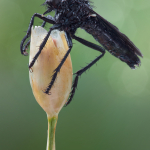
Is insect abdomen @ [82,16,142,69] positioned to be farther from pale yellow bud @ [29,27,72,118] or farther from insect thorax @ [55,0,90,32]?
pale yellow bud @ [29,27,72,118]

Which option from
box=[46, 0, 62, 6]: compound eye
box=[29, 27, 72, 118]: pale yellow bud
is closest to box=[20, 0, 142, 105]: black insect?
box=[46, 0, 62, 6]: compound eye

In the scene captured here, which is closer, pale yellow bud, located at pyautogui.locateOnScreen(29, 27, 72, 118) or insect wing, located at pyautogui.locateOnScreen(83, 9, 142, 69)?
pale yellow bud, located at pyautogui.locateOnScreen(29, 27, 72, 118)

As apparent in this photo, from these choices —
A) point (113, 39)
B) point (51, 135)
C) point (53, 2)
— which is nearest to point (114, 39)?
point (113, 39)

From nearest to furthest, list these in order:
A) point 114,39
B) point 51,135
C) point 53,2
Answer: point 51,135 < point 53,2 < point 114,39

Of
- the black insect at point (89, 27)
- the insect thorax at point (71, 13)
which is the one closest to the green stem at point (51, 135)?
the black insect at point (89, 27)

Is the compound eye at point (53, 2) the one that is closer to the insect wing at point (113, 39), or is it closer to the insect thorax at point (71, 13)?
the insect thorax at point (71, 13)

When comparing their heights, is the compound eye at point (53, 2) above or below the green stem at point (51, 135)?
above

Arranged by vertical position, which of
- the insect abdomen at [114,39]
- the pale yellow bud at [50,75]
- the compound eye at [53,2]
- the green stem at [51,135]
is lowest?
the green stem at [51,135]

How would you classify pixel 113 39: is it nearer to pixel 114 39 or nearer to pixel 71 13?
pixel 114 39

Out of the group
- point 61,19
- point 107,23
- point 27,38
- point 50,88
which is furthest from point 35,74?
point 107,23
